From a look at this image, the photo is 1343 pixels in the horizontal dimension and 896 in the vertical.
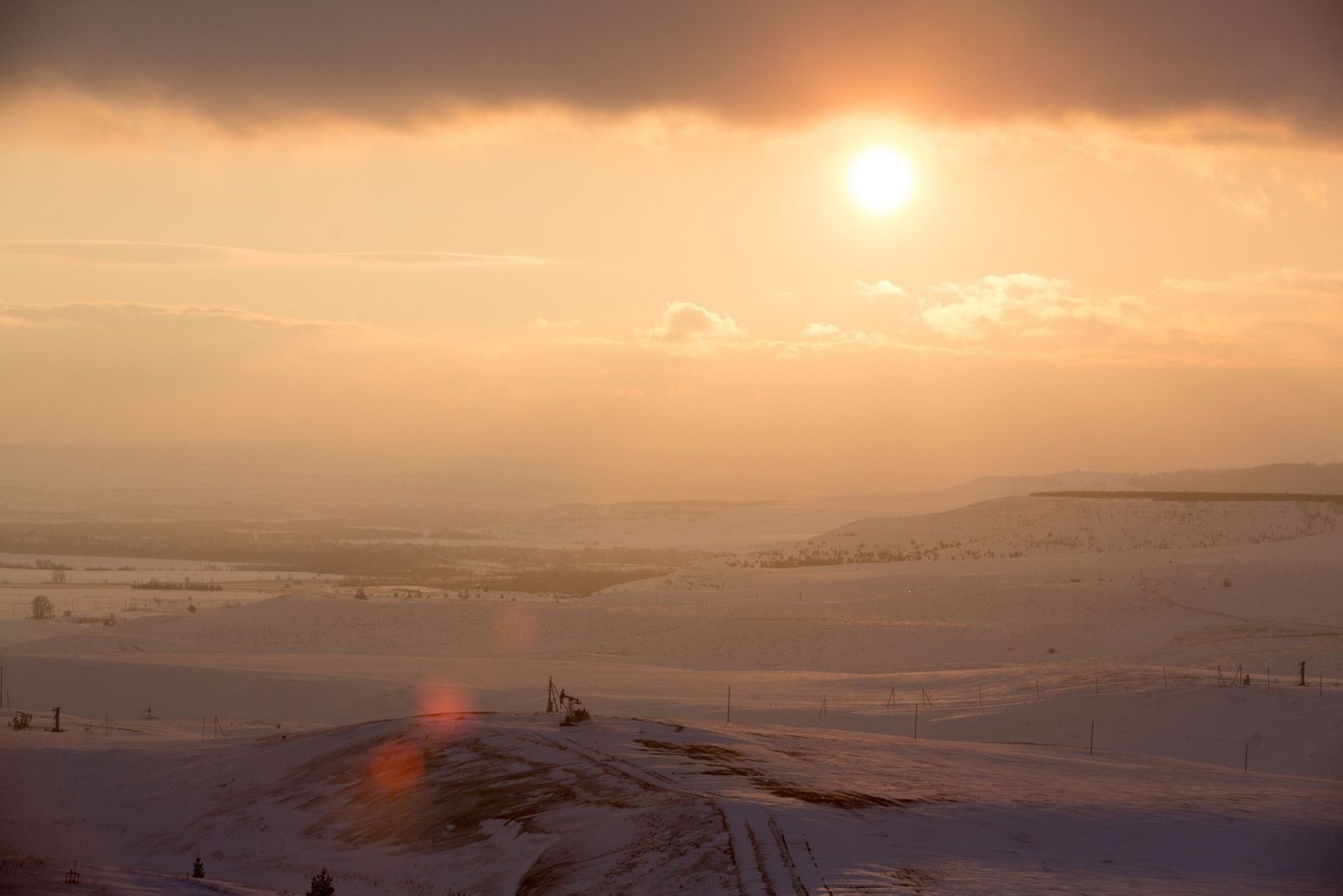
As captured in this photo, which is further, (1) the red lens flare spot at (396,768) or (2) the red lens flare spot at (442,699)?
(2) the red lens flare spot at (442,699)

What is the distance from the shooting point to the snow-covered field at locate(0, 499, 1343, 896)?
44.9 ft

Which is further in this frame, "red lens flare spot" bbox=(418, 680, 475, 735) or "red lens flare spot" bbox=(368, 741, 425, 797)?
"red lens flare spot" bbox=(418, 680, 475, 735)

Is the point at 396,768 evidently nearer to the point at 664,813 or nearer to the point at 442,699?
the point at 664,813

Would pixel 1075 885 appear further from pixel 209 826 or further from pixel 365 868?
pixel 209 826

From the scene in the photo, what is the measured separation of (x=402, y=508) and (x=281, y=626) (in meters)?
115

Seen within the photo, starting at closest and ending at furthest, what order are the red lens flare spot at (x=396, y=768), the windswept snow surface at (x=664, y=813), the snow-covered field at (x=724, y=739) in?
the windswept snow surface at (x=664, y=813), the snow-covered field at (x=724, y=739), the red lens flare spot at (x=396, y=768)

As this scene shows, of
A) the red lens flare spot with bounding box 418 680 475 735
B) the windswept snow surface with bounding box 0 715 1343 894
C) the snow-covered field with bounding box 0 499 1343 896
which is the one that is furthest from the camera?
the red lens flare spot with bounding box 418 680 475 735

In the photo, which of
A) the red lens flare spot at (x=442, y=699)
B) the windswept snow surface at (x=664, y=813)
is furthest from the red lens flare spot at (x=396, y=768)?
the red lens flare spot at (x=442, y=699)

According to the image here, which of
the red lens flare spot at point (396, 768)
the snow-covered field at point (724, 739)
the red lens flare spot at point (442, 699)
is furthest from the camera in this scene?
the red lens flare spot at point (442, 699)

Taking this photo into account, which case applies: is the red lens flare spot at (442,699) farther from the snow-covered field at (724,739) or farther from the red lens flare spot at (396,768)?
the red lens flare spot at (396,768)

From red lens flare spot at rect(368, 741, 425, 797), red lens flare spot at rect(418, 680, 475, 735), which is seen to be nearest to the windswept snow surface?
red lens flare spot at rect(368, 741, 425, 797)

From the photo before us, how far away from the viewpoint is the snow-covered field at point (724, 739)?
44.9 ft

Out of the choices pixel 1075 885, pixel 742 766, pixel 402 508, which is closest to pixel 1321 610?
pixel 742 766

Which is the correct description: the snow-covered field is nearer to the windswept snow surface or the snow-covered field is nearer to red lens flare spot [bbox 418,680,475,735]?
the windswept snow surface
